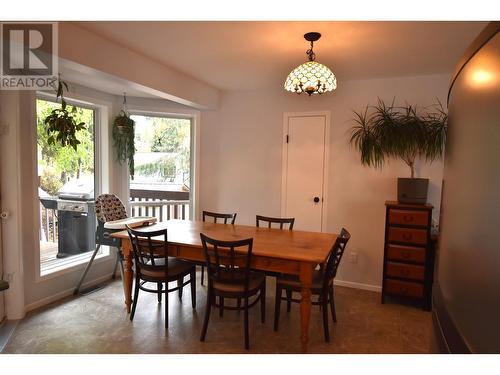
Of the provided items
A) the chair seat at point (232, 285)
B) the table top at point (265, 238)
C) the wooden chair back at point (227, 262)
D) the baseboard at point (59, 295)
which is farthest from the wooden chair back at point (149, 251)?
the baseboard at point (59, 295)

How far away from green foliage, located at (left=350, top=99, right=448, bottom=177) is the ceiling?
0.41m

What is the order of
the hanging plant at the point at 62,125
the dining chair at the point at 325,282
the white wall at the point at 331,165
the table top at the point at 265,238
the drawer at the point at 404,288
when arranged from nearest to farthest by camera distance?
the table top at the point at 265,238 < the dining chair at the point at 325,282 < the hanging plant at the point at 62,125 < the drawer at the point at 404,288 < the white wall at the point at 331,165

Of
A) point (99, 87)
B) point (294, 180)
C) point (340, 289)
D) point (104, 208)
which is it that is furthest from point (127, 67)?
point (340, 289)

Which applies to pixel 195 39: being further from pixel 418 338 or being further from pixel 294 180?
pixel 418 338

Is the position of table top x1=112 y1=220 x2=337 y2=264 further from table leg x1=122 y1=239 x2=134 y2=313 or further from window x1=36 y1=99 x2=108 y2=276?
window x1=36 y1=99 x2=108 y2=276

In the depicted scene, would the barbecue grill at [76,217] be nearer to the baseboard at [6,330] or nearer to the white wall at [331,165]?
the baseboard at [6,330]

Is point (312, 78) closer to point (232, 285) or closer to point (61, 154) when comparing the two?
point (232, 285)

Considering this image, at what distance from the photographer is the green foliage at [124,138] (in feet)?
12.4

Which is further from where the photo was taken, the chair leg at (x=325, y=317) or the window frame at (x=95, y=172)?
the window frame at (x=95, y=172)

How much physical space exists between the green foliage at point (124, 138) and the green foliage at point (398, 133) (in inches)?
107

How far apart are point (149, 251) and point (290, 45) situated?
2.10 metres

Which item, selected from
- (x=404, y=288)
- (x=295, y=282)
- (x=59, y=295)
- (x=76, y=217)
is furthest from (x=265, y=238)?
(x=76, y=217)

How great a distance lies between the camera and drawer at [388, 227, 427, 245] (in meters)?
3.02

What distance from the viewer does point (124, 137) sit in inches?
149
